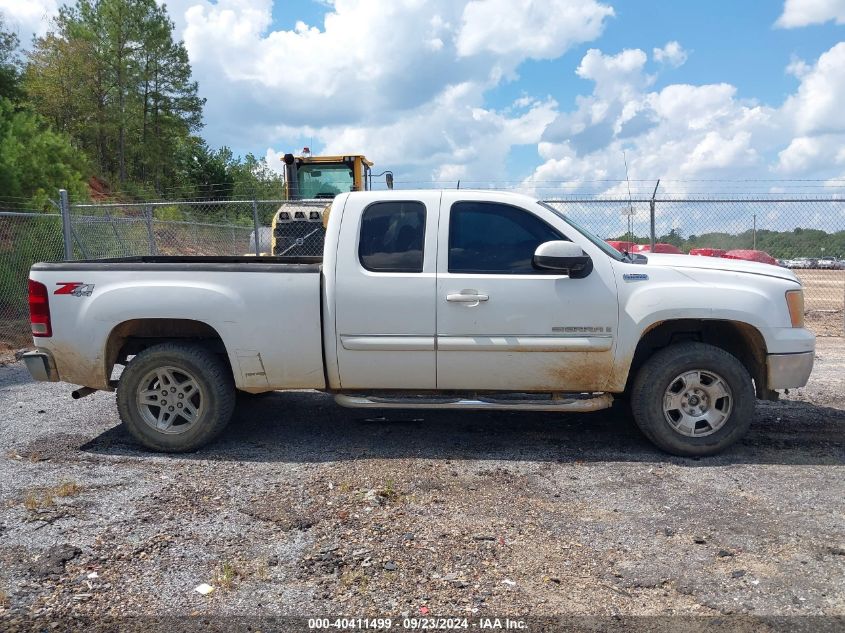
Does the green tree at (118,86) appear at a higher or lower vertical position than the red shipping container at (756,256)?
higher

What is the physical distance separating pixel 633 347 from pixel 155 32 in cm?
3786

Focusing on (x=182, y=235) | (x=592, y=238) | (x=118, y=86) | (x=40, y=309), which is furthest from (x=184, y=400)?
(x=118, y=86)

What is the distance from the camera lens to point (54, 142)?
13.6 meters

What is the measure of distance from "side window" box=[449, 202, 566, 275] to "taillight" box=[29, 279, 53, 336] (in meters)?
3.04

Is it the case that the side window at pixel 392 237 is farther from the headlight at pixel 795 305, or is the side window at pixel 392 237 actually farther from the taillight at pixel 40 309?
the headlight at pixel 795 305

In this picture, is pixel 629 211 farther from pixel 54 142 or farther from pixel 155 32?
pixel 155 32

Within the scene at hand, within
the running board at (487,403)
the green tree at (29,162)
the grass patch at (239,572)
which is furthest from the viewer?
the green tree at (29,162)

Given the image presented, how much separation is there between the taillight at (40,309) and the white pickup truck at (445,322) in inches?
0.6

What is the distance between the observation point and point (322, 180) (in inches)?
524

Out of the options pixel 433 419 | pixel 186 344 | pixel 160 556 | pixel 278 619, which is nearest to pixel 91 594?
pixel 160 556

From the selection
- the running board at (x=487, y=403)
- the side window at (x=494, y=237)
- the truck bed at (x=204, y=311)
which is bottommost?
the running board at (x=487, y=403)

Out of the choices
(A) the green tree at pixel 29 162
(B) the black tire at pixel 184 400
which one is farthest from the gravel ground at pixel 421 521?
(A) the green tree at pixel 29 162

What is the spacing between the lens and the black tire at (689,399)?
15.5 feet

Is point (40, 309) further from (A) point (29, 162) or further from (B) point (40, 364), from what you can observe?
(A) point (29, 162)
